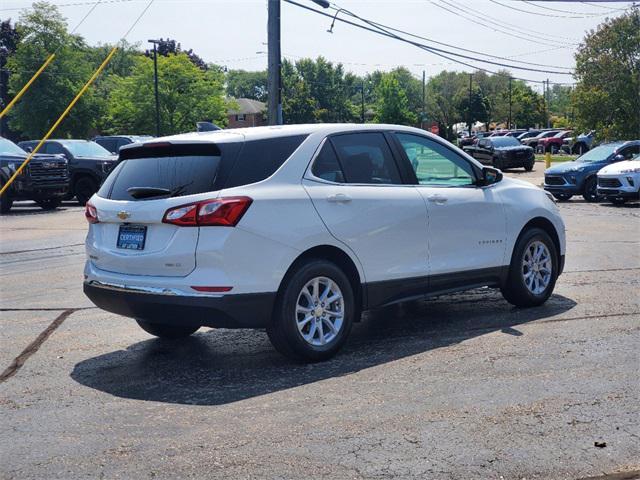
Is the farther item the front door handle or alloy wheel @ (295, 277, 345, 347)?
the front door handle

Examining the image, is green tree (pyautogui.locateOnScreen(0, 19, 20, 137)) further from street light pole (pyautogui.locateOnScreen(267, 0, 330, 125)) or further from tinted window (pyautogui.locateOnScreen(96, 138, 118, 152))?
street light pole (pyautogui.locateOnScreen(267, 0, 330, 125))

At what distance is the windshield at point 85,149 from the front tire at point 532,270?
748 inches

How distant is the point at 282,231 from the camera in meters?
6.11

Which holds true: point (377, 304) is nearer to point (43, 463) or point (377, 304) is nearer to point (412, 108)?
point (43, 463)

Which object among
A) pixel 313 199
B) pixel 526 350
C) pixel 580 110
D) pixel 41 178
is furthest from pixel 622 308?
pixel 580 110

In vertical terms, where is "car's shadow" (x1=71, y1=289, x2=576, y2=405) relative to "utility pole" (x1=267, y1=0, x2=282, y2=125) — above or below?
below

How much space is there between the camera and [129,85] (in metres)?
64.6

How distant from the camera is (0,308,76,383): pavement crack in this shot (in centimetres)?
626

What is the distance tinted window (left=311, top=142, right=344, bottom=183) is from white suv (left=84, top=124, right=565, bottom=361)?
1cm

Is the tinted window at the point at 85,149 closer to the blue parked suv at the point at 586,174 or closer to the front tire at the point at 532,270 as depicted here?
the blue parked suv at the point at 586,174

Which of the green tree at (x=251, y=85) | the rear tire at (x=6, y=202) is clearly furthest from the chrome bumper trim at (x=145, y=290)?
the green tree at (x=251, y=85)

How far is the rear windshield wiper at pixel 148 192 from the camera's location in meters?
6.16

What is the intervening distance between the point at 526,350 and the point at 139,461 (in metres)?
3.38

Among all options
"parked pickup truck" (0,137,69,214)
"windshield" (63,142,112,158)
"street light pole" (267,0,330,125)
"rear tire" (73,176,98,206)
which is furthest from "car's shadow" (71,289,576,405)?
"windshield" (63,142,112,158)
